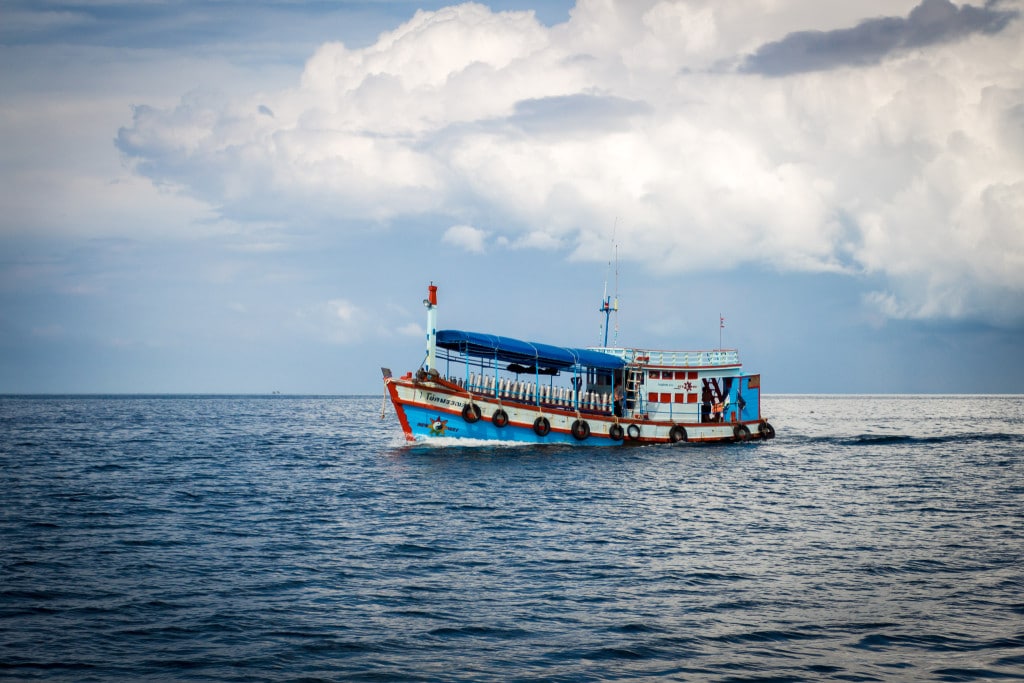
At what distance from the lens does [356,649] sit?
15.6 metres

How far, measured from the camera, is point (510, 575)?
21109mm

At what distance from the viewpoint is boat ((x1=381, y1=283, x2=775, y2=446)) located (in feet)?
149

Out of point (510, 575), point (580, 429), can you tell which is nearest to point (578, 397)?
point (580, 429)

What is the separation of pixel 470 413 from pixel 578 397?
32.4ft

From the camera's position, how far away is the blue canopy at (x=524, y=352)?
46.5 metres

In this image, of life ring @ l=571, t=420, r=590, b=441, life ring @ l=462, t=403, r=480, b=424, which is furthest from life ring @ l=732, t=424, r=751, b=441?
life ring @ l=462, t=403, r=480, b=424

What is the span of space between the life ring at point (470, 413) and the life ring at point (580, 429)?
21.4 feet

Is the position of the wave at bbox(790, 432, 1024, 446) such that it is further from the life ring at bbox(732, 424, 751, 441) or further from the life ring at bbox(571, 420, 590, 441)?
the life ring at bbox(571, 420, 590, 441)

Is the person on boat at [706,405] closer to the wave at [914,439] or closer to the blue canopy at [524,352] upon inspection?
the blue canopy at [524,352]

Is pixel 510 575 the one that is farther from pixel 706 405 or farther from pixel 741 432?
pixel 741 432

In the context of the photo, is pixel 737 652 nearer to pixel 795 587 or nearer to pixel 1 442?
pixel 795 587

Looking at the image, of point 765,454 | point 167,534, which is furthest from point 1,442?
point 765,454

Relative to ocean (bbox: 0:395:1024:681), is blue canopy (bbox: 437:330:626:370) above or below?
above

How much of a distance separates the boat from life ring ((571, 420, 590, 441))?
58 mm
